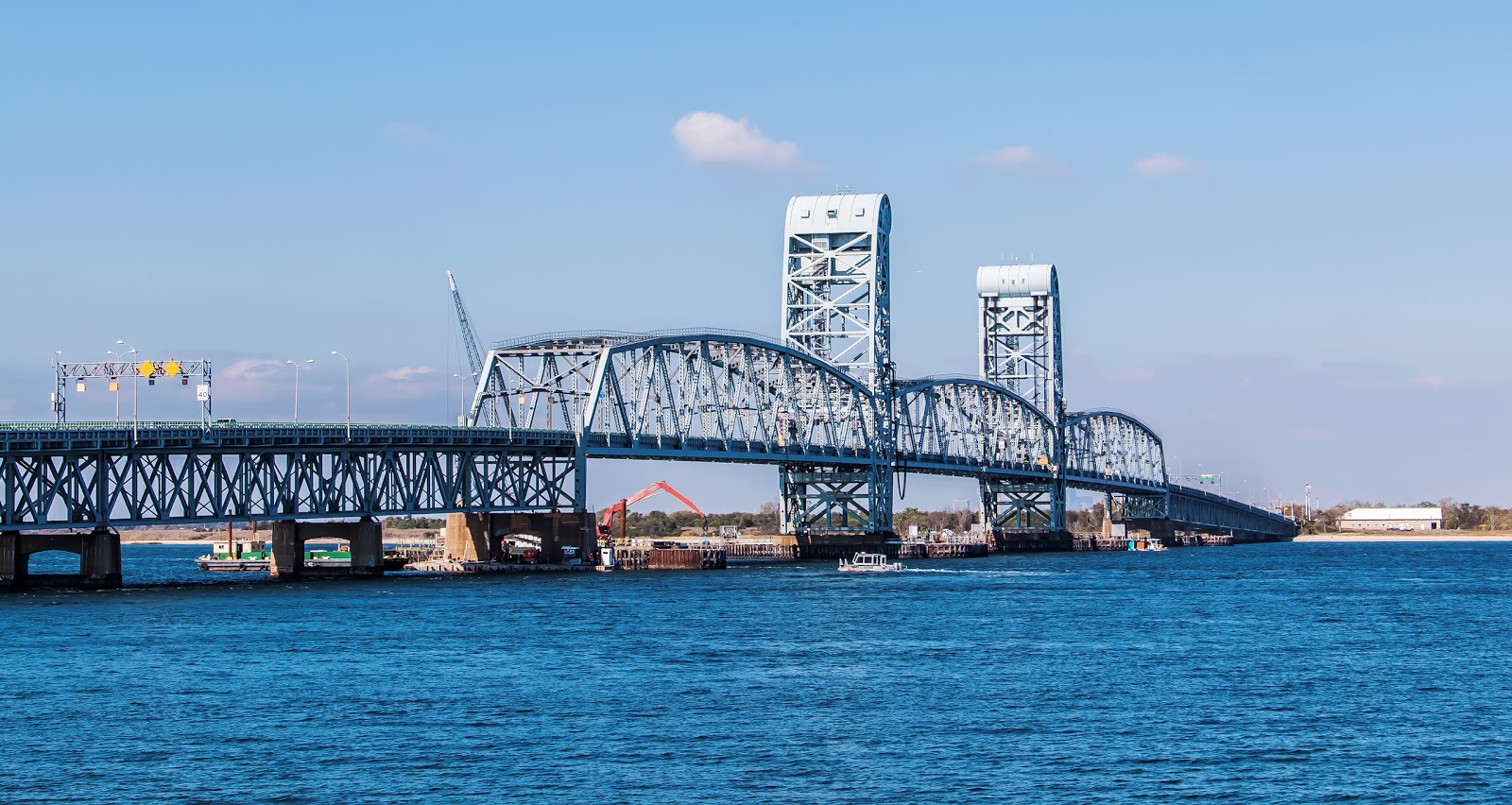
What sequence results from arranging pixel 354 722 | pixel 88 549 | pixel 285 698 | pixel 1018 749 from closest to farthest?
pixel 1018 749
pixel 354 722
pixel 285 698
pixel 88 549

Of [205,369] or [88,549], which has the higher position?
[205,369]

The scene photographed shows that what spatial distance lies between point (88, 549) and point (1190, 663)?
74.0 m

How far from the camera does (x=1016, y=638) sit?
90.1 m

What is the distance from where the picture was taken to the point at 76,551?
120m

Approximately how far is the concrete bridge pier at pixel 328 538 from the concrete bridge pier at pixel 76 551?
57.0ft

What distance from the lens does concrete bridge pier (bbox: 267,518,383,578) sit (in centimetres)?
13938

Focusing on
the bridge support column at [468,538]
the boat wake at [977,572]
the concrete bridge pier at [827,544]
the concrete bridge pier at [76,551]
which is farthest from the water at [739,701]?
the concrete bridge pier at [827,544]

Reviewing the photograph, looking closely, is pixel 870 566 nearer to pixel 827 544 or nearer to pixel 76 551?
pixel 827 544

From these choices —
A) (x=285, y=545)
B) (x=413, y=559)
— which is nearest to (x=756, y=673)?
(x=285, y=545)

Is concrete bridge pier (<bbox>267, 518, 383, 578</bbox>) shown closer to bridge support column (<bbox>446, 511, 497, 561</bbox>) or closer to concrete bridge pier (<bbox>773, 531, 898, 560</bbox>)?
bridge support column (<bbox>446, 511, 497, 561</bbox>)

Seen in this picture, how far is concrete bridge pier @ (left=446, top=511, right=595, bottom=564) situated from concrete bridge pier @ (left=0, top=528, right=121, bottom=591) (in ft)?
112

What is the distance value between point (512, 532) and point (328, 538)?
18887mm

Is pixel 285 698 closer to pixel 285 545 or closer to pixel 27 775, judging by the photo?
pixel 27 775

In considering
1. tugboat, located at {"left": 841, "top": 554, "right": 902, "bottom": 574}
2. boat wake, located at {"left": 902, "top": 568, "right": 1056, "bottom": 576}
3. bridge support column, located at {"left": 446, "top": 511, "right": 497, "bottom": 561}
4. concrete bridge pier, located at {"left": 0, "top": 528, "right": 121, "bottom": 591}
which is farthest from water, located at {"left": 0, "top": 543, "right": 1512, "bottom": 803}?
tugboat, located at {"left": 841, "top": 554, "right": 902, "bottom": 574}
